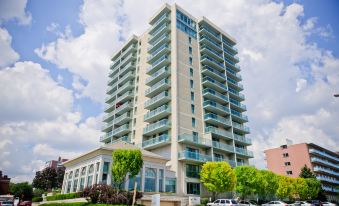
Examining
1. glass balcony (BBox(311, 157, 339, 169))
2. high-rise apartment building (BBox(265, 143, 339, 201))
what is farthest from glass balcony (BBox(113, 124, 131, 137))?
glass balcony (BBox(311, 157, 339, 169))

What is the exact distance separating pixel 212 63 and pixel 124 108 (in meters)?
23.0

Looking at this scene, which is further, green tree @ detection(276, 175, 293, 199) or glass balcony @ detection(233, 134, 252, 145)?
glass balcony @ detection(233, 134, 252, 145)

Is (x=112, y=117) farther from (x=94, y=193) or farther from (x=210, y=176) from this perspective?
(x=94, y=193)

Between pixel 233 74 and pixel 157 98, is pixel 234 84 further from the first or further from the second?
pixel 157 98

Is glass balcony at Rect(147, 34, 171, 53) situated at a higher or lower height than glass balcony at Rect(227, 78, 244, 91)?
higher

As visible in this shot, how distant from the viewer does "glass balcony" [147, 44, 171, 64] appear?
57.4 m

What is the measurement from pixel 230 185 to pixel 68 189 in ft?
91.1

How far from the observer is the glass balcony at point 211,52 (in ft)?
204

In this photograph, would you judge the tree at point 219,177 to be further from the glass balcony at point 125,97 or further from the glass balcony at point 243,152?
the glass balcony at point 125,97

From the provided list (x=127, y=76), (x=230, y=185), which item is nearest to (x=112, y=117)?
(x=127, y=76)

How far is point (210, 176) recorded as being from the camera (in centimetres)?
4344

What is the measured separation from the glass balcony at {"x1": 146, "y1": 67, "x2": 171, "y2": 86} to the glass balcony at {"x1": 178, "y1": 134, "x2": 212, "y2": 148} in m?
14.0

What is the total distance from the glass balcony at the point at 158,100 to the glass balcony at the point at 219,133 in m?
9.90

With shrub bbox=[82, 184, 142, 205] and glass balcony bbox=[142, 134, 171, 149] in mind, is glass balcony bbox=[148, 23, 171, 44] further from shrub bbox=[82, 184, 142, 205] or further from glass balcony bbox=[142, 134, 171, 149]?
shrub bbox=[82, 184, 142, 205]
